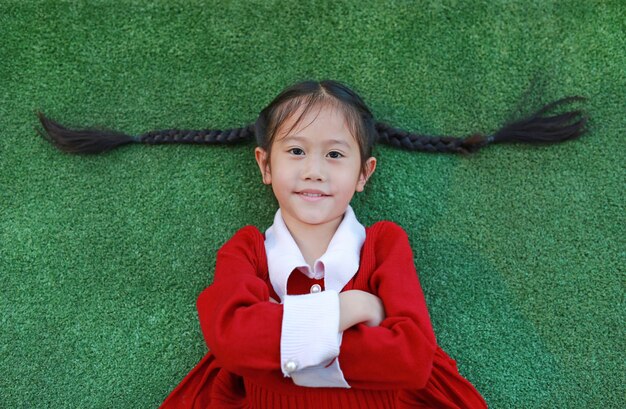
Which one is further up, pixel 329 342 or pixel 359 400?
pixel 329 342

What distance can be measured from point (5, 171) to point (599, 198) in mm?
1953

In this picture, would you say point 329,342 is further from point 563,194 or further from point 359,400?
point 563,194

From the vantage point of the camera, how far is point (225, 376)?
4.84ft

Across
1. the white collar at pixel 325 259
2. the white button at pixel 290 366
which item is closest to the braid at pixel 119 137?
the white collar at pixel 325 259

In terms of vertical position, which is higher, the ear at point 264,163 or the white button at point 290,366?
the ear at point 264,163

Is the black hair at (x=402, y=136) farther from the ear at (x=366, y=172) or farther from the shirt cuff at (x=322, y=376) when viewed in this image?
the shirt cuff at (x=322, y=376)

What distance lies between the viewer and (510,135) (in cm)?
174

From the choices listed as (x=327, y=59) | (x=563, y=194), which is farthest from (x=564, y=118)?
(x=327, y=59)

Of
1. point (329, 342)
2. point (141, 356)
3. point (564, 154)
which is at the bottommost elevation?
point (141, 356)

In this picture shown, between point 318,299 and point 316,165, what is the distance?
1.25 ft

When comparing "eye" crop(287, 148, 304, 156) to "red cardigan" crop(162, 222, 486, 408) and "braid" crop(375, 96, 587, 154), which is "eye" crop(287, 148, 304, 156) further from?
"braid" crop(375, 96, 587, 154)

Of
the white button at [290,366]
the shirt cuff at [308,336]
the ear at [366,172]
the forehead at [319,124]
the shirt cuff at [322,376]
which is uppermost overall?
the forehead at [319,124]

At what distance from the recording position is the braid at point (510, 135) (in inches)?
68.4

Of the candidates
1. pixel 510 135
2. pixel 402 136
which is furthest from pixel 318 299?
pixel 510 135
